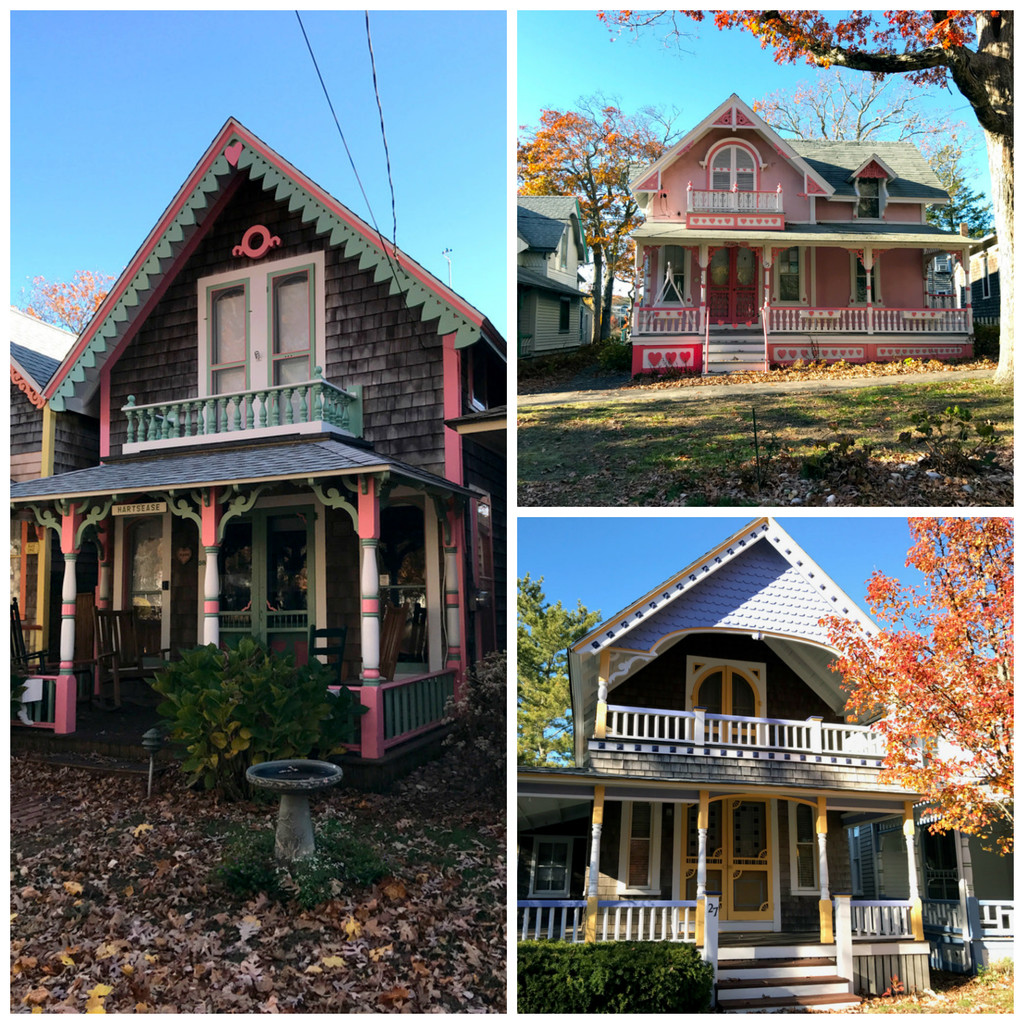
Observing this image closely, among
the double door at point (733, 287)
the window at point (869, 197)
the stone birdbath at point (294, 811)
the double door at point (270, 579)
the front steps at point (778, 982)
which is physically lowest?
the front steps at point (778, 982)

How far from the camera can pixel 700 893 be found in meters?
5.74

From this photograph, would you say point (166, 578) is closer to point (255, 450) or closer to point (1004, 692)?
point (255, 450)

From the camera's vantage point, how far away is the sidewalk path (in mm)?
7965

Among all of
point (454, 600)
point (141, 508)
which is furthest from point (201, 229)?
point (454, 600)

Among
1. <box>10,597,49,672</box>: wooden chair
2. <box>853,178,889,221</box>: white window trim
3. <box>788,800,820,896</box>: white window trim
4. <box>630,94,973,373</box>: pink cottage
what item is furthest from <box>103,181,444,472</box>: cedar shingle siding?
<box>853,178,889,221</box>: white window trim

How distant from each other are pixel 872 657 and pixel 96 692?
8054 millimetres

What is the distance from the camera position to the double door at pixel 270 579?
882cm

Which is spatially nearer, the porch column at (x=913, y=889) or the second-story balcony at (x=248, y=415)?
the porch column at (x=913, y=889)

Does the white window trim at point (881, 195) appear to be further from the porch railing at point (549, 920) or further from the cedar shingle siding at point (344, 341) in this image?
the porch railing at point (549, 920)

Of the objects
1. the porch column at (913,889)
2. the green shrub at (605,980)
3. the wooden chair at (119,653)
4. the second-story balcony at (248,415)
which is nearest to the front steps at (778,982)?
the green shrub at (605,980)

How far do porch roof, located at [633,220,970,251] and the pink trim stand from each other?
3.74 m

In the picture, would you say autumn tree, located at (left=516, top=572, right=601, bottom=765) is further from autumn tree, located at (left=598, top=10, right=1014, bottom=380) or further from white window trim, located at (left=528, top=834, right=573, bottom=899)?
autumn tree, located at (left=598, top=10, right=1014, bottom=380)

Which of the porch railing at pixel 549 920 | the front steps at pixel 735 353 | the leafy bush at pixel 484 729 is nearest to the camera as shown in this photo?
the porch railing at pixel 549 920

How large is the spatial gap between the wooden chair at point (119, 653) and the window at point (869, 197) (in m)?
11.1
